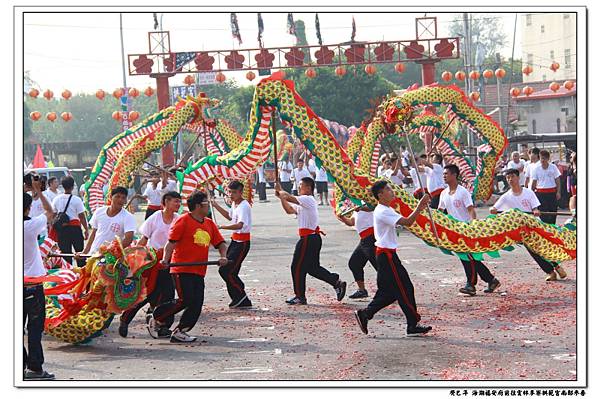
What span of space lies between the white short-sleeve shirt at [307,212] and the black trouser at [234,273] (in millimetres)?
734

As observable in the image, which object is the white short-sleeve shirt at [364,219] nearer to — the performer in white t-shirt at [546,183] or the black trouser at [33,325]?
the black trouser at [33,325]

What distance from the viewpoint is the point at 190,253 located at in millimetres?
9547

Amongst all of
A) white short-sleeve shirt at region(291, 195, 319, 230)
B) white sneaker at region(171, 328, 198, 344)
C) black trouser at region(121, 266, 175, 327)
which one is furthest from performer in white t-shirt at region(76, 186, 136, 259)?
white short-sleeve shirt at region(291, 195, 319, 230)

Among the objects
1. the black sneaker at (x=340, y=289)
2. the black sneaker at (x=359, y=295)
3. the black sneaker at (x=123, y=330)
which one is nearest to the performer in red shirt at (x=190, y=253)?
the black sneaker at (x=123, y=330)

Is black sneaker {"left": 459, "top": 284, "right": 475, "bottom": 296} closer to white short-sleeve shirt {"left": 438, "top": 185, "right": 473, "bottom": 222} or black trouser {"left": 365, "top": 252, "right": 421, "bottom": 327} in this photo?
white short-sleeve shirt {"left": 438, "top": 185, "right": 473, "bottom": 222}

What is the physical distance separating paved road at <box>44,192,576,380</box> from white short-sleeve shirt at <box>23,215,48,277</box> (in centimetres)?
94

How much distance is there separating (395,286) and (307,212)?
2.52 metres

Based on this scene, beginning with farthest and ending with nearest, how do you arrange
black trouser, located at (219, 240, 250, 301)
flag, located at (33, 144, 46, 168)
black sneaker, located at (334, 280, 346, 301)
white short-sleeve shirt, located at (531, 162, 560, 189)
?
flag, located at (33, 144, 46, 168) < white short-sleeve shirt, located at (531, 162, 560, 189) < black sneaker, located at (334, 280, 346, 301) < black trouser, located at (219, 240, 250, 301)

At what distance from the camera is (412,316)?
31.3 feet

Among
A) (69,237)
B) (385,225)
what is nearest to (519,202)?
(385,225)

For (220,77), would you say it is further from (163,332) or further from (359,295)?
(163,332)

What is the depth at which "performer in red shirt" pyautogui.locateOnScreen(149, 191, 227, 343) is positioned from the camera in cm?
953

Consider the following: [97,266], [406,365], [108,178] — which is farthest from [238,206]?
[108,178]

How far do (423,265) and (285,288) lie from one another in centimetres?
269
